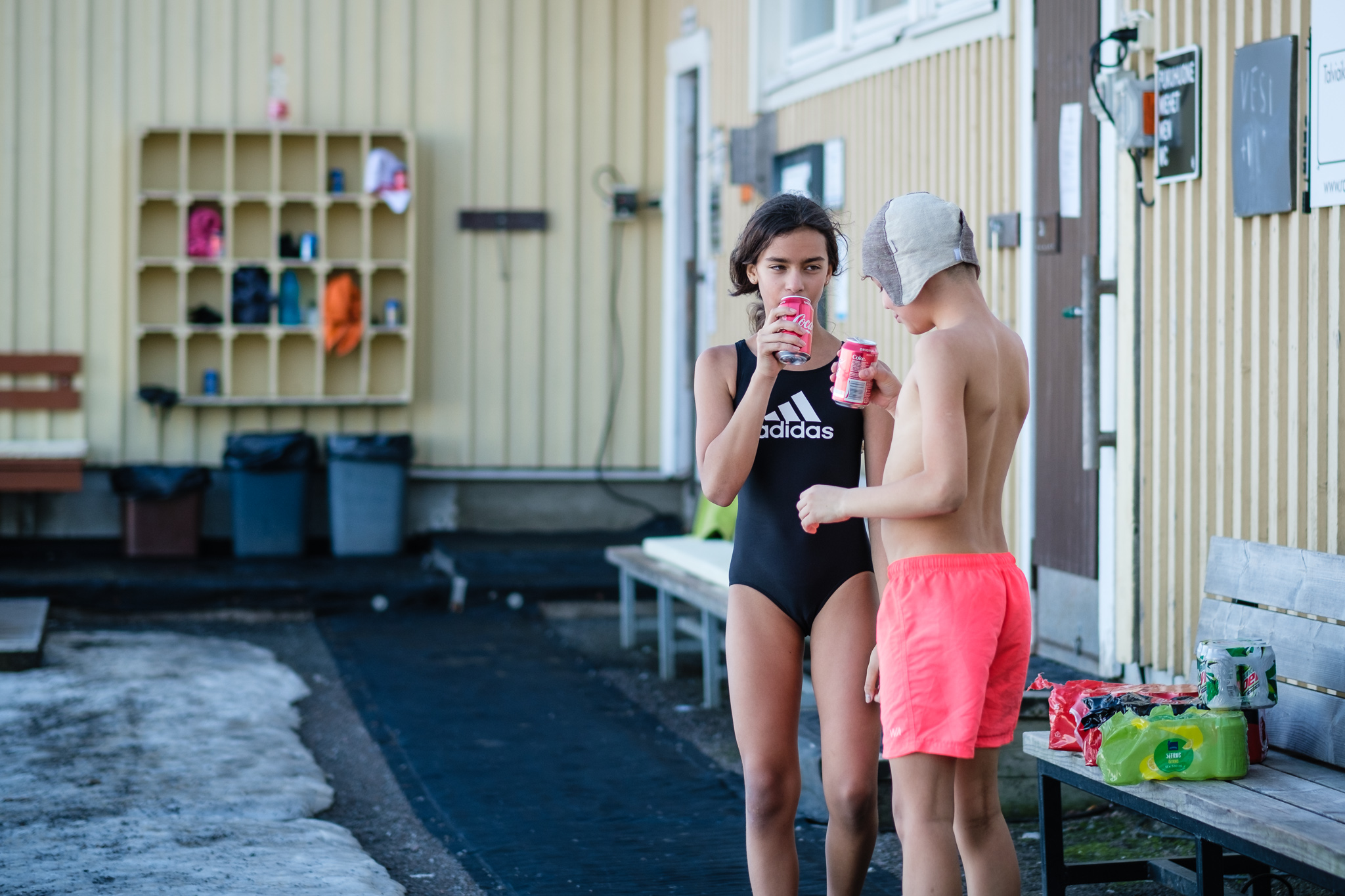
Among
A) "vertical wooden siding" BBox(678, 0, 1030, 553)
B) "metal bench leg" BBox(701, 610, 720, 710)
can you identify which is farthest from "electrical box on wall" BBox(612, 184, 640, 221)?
"metal bench leg" BBox(701, 610, 720, 710)

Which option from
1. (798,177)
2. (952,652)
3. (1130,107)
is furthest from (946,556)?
(798,177)

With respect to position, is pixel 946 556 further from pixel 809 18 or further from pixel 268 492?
pixel 268 492

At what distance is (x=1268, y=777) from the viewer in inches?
118

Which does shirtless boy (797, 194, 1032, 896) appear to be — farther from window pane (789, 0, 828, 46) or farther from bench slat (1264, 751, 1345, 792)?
window pane (789, 0, 828, 46)

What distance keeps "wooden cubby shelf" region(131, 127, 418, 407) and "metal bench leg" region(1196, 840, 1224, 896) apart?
24.1ft

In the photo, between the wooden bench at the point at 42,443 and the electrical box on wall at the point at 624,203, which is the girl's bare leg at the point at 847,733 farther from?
the electrical box on wall at the point at 624,203

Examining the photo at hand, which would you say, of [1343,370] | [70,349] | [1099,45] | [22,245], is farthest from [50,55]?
[1343,370]

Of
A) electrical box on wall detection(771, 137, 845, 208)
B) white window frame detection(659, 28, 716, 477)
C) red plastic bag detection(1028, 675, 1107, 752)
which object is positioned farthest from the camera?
white window frame detection(659, 28, 716, 477)

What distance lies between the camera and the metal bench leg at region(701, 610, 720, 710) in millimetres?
6004

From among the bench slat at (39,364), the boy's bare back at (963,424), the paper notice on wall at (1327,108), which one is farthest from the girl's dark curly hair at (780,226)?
the bench slat at (39,364)

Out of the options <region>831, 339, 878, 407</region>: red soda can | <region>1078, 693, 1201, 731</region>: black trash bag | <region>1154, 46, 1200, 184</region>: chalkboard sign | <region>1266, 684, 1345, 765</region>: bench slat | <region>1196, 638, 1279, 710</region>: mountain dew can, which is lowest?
<region>1266, 684, 1345, 765</region>: bench slat

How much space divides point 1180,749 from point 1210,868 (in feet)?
0.77

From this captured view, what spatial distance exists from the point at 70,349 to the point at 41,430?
0.54 metres

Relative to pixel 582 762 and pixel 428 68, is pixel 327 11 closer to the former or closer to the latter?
pixel 428 68
